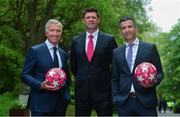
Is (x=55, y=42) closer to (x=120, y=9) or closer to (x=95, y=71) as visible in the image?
(x=95, y=71)

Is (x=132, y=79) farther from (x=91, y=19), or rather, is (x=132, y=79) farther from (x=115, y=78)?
(x=91, y=19)

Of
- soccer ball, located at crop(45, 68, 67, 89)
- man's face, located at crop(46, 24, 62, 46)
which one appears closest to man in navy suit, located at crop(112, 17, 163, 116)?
soccer ball, located at crop(45, 68, 67, 89)

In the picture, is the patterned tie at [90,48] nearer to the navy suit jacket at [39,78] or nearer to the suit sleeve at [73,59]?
the suit sleeve at [73,59]

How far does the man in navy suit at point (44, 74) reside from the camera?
7.90 m

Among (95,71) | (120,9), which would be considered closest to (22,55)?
(120,9)

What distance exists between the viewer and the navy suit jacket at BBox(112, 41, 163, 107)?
25.5 ft

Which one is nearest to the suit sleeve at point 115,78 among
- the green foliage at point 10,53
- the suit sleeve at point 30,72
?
the suit sleeve at point 30,72

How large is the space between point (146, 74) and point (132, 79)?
28cm

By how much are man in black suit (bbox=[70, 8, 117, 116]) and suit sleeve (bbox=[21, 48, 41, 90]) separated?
2.52 ft

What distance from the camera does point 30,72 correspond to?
8031 millimetres

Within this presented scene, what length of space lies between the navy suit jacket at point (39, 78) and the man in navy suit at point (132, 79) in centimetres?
76

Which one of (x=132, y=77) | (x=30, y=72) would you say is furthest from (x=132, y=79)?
(x=30, y=72)

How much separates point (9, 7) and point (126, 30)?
27592 mm

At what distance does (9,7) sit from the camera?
34.8m
